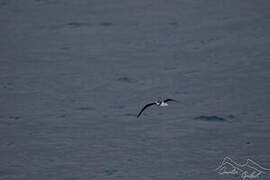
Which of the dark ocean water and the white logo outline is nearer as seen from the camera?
the white logo outline

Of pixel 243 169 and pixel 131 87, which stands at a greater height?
pixel 131 87

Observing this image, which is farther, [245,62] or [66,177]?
[245,62]

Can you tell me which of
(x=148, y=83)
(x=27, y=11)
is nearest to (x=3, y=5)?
(x=27, y=11)

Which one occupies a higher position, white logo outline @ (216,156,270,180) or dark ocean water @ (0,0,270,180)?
dark ocean water @ (0,0,270,180)

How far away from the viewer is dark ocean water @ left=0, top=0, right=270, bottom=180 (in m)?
8.86

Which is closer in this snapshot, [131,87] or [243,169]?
[243,169]

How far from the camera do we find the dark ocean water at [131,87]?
8.86 metres

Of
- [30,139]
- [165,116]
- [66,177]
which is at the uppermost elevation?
[165,116]

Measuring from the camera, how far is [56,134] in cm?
956

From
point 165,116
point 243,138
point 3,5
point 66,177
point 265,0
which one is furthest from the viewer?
point 3,5

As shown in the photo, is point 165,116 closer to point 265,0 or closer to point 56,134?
point 56,134

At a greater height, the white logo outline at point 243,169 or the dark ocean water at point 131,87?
the dark ocean water at point 131,87

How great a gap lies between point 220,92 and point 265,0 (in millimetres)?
3588

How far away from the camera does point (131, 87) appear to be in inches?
428
